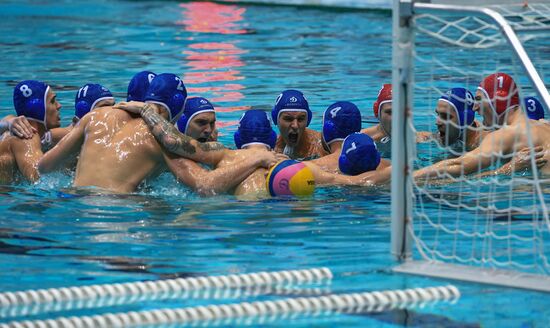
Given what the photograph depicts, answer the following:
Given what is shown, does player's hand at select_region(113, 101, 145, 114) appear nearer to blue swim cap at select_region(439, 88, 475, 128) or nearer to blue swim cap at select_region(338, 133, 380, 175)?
blue swim cap at select_region(338, 133, 380, 175)

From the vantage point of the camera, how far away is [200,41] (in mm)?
16031

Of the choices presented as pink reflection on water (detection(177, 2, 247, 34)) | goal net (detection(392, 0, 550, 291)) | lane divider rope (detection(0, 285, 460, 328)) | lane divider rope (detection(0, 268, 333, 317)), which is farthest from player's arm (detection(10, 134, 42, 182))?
pink reflection on water (detection(177, 2, 247, 34))

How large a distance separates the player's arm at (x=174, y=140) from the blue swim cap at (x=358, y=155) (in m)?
0.89

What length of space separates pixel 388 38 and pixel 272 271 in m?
10.8

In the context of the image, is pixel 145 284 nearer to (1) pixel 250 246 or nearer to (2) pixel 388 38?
(1) pixel 250 246

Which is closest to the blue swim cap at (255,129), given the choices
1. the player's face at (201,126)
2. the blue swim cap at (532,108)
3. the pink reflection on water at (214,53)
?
the player's face at (201,126)

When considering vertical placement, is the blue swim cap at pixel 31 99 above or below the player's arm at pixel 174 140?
above

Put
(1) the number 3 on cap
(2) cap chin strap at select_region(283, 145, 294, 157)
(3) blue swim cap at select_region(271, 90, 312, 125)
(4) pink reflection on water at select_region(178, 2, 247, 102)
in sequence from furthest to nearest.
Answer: (4) pink reflection on water at select_region(178, 2, 247, 102)
(2) cap chin strap at select_region(283, 145, 294, 157)
(3) blue swim cap at select_region(271, 90, 312, 125)
(1) the number 3 on cap

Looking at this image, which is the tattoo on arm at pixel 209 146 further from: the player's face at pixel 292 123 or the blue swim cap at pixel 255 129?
the player's face at pixel 292 123

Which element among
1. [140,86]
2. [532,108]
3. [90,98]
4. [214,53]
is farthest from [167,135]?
[214,53]

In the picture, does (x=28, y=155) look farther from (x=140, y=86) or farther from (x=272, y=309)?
(x=272, y=309)

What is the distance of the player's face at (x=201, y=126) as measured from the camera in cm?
751

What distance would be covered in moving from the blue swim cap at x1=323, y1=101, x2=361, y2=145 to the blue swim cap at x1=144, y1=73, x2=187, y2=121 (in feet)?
4.39

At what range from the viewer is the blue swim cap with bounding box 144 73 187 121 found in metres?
7.14
